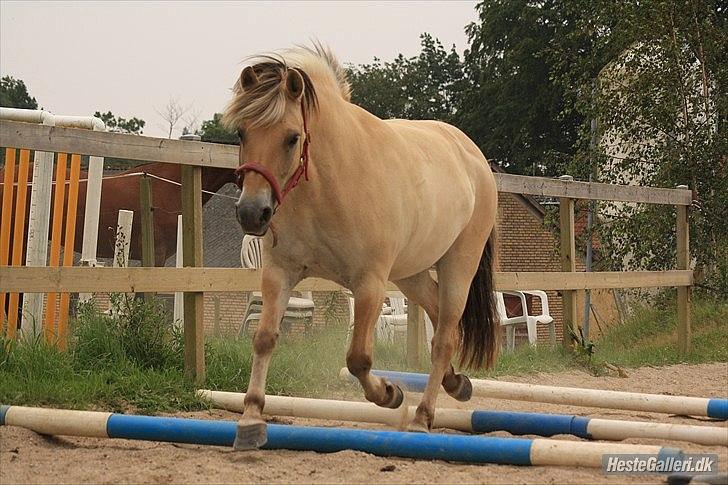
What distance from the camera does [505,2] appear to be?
3844 centimetres

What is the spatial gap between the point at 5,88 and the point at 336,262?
53354 mm

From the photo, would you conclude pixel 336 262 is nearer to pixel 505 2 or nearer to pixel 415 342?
pixel 415 342

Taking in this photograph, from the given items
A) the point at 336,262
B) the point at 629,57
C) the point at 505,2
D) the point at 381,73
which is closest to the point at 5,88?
the point at 381,73

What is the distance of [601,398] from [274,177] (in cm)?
252

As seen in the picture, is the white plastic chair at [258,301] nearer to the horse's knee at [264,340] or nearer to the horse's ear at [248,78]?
the horse's knee at [264,340]

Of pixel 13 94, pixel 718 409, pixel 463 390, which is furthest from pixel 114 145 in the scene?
pixel 13 94

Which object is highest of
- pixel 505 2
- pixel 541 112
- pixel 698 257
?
pixel 505 2

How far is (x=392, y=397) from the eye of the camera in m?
4.75

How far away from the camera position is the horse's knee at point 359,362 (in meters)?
4.45

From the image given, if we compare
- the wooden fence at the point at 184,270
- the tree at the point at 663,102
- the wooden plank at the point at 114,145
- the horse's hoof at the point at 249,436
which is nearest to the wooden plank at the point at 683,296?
the wooden fence at the point at 184,270

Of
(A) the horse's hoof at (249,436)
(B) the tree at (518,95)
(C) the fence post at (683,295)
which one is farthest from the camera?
(B) the tree at (518,95)

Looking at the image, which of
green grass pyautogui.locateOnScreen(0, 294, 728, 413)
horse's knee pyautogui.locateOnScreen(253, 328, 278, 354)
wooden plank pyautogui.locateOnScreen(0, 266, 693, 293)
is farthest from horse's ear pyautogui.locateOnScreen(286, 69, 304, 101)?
green grass pyautogui.locateOnScreen(0, 294, 728, 413)

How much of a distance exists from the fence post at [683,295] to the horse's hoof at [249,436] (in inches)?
291

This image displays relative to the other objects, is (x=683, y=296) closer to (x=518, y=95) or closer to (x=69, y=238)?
(x=69, y=238)
